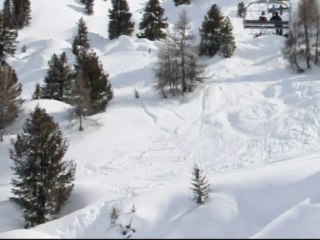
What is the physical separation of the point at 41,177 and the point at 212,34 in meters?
27.1

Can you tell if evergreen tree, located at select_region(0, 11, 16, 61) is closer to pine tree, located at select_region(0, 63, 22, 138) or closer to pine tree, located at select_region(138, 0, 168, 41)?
pine tree, located at select_region(138, 0, 168, 41)

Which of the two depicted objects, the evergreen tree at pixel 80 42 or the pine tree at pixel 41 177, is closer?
the pine tree at pixel 41 177

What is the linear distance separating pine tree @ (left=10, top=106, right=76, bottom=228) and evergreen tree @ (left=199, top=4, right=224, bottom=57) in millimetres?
25191

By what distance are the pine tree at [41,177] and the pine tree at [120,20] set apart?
1461 inches

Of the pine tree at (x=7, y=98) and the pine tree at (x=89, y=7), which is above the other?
the pine tree at (x=89, y=7)

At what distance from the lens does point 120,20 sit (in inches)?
2350

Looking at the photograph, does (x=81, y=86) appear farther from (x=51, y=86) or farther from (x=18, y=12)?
(x=18, y=12)

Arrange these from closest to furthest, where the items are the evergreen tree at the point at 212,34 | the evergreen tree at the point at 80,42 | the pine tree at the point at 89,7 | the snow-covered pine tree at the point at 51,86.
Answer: the snow-covered pine tree at the point at 51,86, the evergreen tree at the point at 212,34, the evergreen tree at the point at 80,42, the pine tree at the point at 89,7

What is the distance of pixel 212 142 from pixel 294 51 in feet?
48.5

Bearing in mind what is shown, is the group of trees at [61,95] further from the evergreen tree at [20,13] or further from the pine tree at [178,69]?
the evergreen tree at [20,13]

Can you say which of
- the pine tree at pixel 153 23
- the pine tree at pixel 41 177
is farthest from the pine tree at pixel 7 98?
the pine tree at pixel 153 23

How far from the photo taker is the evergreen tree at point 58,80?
126 ft

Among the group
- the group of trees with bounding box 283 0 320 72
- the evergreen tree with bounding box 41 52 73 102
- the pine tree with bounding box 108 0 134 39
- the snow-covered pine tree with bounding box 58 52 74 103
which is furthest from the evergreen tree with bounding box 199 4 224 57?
the pine tree with bounding box 108 0 134 39

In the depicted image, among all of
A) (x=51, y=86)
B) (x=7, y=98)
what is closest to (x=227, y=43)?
(x=51, y=86)
